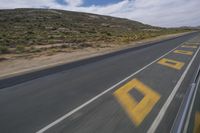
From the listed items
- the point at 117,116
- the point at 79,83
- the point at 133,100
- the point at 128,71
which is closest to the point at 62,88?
the point at 79,83

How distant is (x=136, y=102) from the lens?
6832 mm

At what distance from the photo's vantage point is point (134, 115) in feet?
18.9

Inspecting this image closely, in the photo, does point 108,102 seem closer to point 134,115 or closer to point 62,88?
point 134,115

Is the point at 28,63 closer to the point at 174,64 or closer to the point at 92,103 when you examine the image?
the point at 174,64

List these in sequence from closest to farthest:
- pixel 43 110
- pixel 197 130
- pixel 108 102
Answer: pixel 197 130, pixel 43 110, pixel 108 102

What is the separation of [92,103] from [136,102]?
1.40m

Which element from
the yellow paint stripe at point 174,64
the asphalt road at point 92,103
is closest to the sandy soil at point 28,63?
the asphalt road at point 92,103

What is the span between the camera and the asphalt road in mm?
5172

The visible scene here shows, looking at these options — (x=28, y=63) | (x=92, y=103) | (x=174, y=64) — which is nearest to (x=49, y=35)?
(x=28, y=63)

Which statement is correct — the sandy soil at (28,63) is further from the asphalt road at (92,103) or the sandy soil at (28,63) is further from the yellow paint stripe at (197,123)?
the yellow paint stripe at (197,123)

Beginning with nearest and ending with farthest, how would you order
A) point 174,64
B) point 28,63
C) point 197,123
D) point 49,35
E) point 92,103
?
1. point 197,123
2. point 92,103
3. point 174,64
4. point 28,63
5. point 49,35

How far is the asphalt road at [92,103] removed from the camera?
5.17 m

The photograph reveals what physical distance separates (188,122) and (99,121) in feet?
6.95

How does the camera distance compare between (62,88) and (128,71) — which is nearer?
(62,88)
